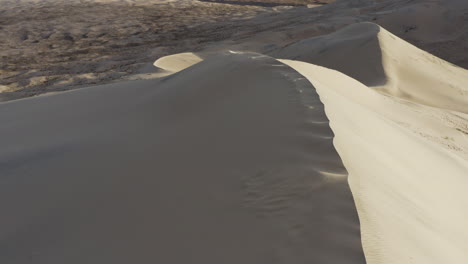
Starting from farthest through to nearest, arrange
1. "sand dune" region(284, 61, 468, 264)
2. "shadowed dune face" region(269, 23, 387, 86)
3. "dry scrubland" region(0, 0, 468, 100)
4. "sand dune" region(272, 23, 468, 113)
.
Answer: "dry scrubland" region(0, 0, 468, 100) < "shadowed dune face" region(269, 23, 387, 86) < "sand dune" region(272, 23, 468, 113) < "sand dune" region(284, 61, 468, 264)

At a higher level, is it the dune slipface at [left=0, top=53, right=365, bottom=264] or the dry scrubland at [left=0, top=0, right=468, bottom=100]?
the dune slipface at [left=0, top=53, right=365, bottom=264]

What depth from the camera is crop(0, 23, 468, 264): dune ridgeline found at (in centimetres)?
158

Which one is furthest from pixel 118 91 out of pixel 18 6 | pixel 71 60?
pixel 18 6

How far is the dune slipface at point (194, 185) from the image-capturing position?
1591mm

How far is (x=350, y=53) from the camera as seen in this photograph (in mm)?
8500

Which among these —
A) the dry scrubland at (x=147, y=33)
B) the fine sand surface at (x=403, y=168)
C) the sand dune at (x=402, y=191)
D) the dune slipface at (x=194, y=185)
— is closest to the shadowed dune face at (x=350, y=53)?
the fine sand surface at (x=403, y=168)

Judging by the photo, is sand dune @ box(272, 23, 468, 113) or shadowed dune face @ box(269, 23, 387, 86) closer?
sand dune @ box(272, 23, 468, 113)

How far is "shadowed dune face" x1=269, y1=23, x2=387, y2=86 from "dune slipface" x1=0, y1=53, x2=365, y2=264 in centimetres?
510

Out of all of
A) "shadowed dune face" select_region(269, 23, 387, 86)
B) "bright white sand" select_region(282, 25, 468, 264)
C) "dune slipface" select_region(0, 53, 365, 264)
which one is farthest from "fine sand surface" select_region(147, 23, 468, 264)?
"shadowed dune face" select_region(269, 23, 387, 86)

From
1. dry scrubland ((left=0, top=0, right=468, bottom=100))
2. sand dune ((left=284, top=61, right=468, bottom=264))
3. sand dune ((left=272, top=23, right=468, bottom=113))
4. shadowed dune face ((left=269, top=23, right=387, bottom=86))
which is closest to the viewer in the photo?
sand dune ((left=284, top=61, right=468, bottom=264))

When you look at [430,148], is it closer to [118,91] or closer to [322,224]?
[322,224]

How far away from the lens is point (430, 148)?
3.63 m

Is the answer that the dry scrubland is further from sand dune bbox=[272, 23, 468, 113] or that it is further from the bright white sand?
the bright white sand

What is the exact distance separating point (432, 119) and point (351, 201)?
448 centimetres
